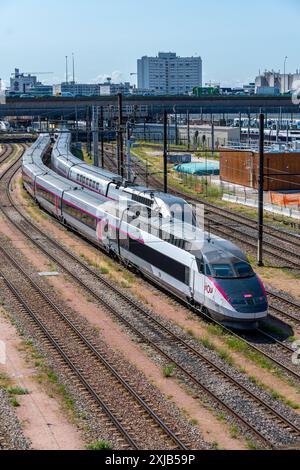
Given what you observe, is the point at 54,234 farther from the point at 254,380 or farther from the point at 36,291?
the point at 254,380

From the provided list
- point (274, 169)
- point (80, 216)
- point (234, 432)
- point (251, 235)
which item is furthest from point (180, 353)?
point (274, 169)

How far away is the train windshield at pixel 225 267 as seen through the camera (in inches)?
894

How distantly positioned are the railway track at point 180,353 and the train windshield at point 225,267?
2208 mm

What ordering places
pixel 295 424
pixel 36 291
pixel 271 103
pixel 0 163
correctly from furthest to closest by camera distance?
pixel 271 103 → pixel 0 163 → pixel 36 291 → pixel 295 424

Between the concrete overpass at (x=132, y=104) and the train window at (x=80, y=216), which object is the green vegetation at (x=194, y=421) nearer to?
the train window at (x=80, y=216)

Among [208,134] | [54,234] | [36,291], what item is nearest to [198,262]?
[36,291]

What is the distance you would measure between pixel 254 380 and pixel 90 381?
4.06 meters

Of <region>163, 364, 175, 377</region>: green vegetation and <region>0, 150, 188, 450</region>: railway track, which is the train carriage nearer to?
<region>0, 150, 188, 450</region>: railway track

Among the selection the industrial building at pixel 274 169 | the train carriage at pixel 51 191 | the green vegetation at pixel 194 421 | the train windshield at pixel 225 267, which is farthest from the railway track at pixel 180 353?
the industrial building at pixel 274 169

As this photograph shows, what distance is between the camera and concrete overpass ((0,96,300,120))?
4218 inches

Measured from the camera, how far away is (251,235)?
3853 centimetres

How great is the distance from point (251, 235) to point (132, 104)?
77064mm

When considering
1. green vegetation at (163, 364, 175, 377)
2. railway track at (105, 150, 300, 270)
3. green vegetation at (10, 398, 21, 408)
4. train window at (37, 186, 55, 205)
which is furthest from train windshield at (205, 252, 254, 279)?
train window at (37, 186, 55, 205)

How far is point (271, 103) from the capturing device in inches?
4929
